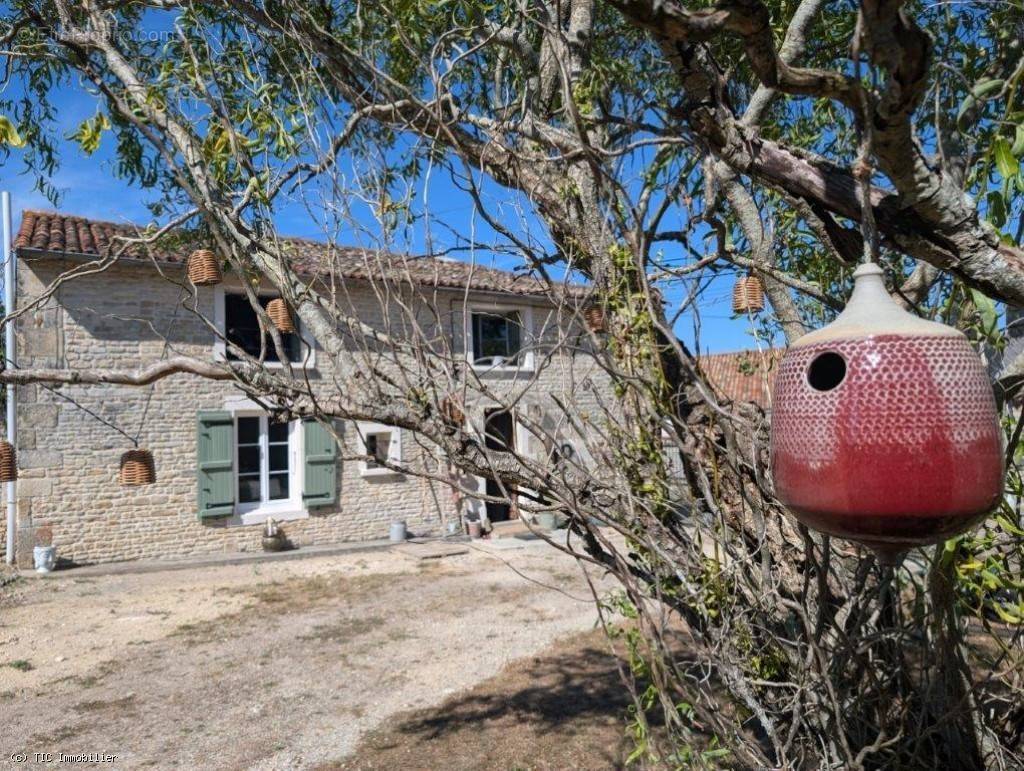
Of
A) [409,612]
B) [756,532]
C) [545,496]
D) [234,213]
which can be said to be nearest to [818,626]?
[756,532]

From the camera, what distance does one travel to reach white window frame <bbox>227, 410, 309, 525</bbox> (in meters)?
11.5

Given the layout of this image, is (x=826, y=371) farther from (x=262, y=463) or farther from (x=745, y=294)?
(x=262, y=463)

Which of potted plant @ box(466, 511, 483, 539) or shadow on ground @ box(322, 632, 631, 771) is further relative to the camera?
potted plant @ box(466, 511, 483, 539)

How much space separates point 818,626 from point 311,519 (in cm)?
1085

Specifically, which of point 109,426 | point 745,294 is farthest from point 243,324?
point 745,294

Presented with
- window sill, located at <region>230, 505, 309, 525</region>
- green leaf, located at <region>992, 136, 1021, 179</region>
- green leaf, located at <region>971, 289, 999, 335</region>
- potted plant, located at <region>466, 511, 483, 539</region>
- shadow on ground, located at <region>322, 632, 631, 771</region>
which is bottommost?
shadow on ground, located at <region>322, 632, 631, 771</region>

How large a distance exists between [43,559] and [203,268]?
690 cm

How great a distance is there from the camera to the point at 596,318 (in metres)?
2.89

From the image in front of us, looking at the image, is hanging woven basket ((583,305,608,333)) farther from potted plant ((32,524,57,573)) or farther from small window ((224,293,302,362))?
potted plant ((32,524,57,573))

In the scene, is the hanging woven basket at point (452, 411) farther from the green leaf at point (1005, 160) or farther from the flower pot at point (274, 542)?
the flower pot at point (274, 542)

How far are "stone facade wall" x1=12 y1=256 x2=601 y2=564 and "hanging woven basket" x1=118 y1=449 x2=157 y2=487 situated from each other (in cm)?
160

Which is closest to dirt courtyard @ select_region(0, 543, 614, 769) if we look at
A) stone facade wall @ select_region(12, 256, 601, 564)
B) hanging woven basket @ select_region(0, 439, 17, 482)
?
stone facade wall @ select_region(12, 256, 601, 564)

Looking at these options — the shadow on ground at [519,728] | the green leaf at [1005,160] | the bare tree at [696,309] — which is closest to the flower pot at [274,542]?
the shadow on ground at [519,728]

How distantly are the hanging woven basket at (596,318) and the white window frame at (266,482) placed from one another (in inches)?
378
